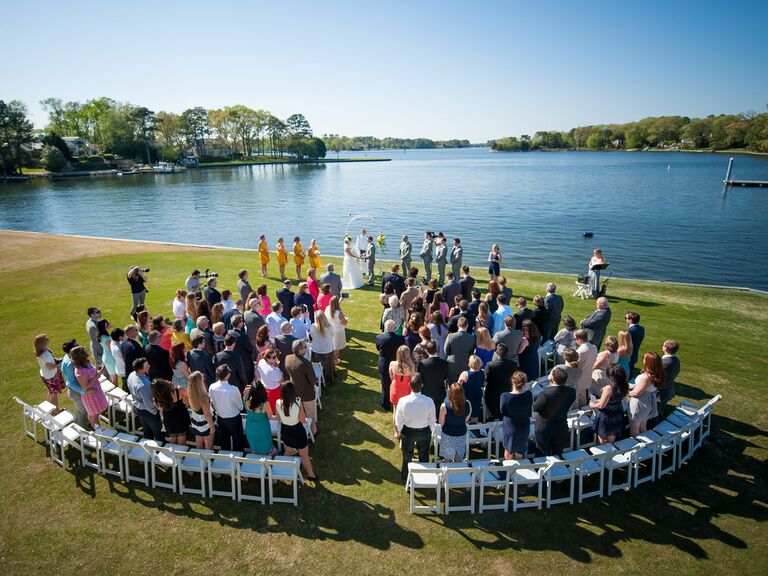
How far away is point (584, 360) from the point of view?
746cm

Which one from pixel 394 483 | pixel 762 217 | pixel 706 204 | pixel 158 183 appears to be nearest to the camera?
pixel 394 483

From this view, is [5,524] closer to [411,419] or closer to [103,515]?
[103,515]

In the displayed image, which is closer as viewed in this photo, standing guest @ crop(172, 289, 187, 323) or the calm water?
standing guest @ crop(172, 289, 187, 323)

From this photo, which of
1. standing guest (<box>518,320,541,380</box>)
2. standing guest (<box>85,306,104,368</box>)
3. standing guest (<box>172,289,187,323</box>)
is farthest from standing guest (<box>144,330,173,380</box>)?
standing guest (<box>518,320,541,380</box>)

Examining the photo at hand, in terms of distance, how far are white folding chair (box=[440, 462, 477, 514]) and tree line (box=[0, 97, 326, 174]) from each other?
388 feet

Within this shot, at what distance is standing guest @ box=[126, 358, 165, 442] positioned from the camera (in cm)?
659

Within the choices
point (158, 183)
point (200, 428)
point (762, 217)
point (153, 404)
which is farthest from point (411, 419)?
point (158, 183)

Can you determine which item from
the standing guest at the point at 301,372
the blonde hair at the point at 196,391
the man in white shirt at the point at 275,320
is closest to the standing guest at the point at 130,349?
the blonde hair at the point at 196,391

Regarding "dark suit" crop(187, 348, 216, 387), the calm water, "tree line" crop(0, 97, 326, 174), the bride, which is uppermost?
"tree line" crop(0, 97, 326, 174)

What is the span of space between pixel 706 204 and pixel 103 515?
61.5 metres

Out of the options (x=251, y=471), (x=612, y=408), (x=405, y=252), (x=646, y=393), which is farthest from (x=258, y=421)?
(x=405, y=252)

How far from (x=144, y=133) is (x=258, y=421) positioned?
136138 mm

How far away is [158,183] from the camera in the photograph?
8756 centimetres

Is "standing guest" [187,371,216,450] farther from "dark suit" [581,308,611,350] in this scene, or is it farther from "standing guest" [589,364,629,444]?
Answer: "dark suit" [581,308,611,350]
